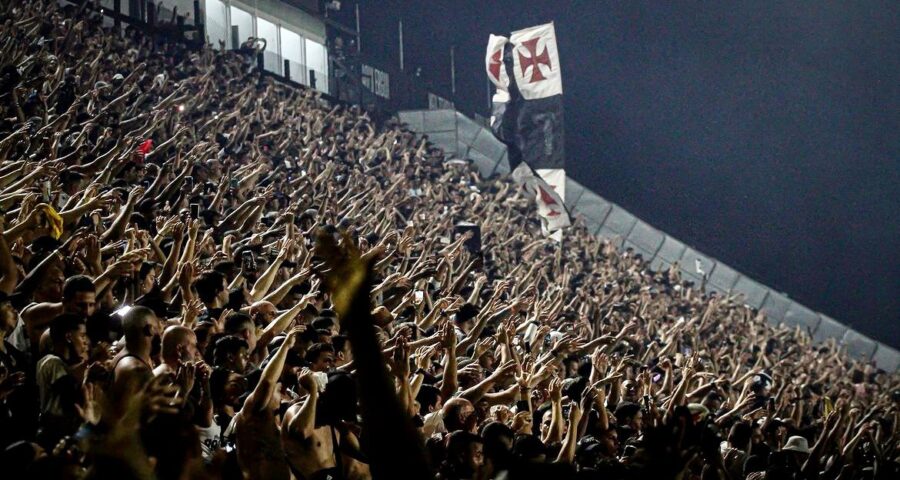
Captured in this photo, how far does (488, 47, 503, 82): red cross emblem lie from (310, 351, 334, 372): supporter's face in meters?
16.7

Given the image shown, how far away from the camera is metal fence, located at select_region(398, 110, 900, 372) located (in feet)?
90.2

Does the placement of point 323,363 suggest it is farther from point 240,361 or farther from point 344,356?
point 344,356

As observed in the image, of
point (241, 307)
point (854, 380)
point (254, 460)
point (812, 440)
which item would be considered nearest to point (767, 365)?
point (854, 380)

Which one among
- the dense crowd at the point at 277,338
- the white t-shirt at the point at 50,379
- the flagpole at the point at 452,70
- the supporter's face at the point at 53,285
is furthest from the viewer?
the flagpole at the point at 452,70

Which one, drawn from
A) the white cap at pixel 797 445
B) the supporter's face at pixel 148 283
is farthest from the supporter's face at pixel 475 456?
the white cap at pixel 797 445

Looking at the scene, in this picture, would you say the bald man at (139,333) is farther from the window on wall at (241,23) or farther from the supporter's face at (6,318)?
the window on wall at (241,23)

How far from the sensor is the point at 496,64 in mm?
22500

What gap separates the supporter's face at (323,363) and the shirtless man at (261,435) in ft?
2.97

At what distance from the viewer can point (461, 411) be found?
6.03 metres

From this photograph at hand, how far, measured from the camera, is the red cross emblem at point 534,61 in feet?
71.4

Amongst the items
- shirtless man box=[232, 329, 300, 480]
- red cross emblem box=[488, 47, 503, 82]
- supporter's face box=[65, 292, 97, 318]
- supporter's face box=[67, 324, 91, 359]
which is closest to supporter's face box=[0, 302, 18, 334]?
supporter's face box=[65, 292, 97, 318]

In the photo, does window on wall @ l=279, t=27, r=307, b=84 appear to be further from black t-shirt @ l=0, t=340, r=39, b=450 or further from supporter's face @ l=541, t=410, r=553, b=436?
black t-shirt @ l=0, t=340, r=39, b=450

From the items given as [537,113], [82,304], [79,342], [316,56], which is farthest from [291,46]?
[79,342]

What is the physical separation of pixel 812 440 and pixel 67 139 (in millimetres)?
7679
